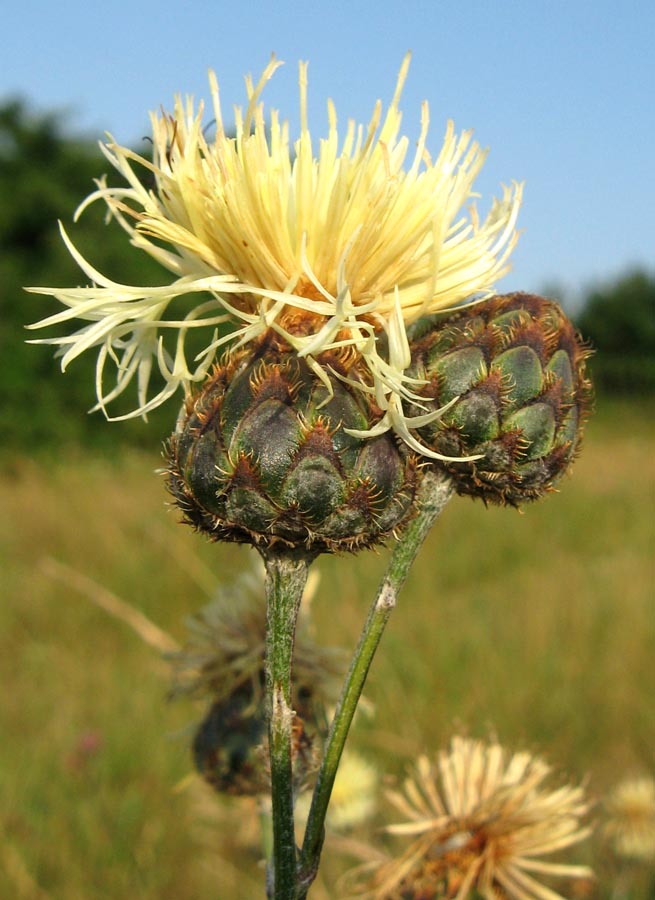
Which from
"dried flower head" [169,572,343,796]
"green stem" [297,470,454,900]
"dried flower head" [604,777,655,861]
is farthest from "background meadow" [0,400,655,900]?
"green stem" [297,470,454,900]

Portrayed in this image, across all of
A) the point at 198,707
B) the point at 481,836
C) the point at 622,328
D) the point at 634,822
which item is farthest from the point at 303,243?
the point at 622,328

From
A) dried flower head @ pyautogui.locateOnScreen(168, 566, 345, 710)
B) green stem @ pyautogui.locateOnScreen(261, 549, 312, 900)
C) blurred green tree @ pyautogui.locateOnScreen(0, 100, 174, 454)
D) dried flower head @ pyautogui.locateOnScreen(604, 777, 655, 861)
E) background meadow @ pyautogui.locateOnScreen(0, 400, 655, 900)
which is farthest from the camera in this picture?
blurred green tree @ pyautogui.locateOnScreen(0, 100, 174, 454)

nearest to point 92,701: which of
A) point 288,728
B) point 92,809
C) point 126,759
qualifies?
point 126,759

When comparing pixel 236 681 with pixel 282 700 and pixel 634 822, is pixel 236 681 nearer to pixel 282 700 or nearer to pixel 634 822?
pixel 282 700

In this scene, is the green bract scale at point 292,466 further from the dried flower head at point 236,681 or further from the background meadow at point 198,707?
the dried flower head at point 236,681

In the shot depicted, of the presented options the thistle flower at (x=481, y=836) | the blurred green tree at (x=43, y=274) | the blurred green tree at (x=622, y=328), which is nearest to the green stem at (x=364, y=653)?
the thistle flower at (x=481, y=836)

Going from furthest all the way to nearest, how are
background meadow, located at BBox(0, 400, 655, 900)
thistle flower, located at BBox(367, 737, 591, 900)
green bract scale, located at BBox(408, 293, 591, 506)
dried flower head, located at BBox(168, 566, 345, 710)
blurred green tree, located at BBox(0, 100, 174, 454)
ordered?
blurred green tree, located at BBox(0, 100, 174, 454), background meadow, located at BBox(0, 400, 655, 900), dried flower head, located at BBox(168, 566, 345, 710), thistle flower, located at BBox(367, 737, 591, 900), green bract scale, located at BBox(408, 293, 591, 506)

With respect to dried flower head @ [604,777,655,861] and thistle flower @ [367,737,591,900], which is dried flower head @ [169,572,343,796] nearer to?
thistle flower @ [367,737,591,900]
